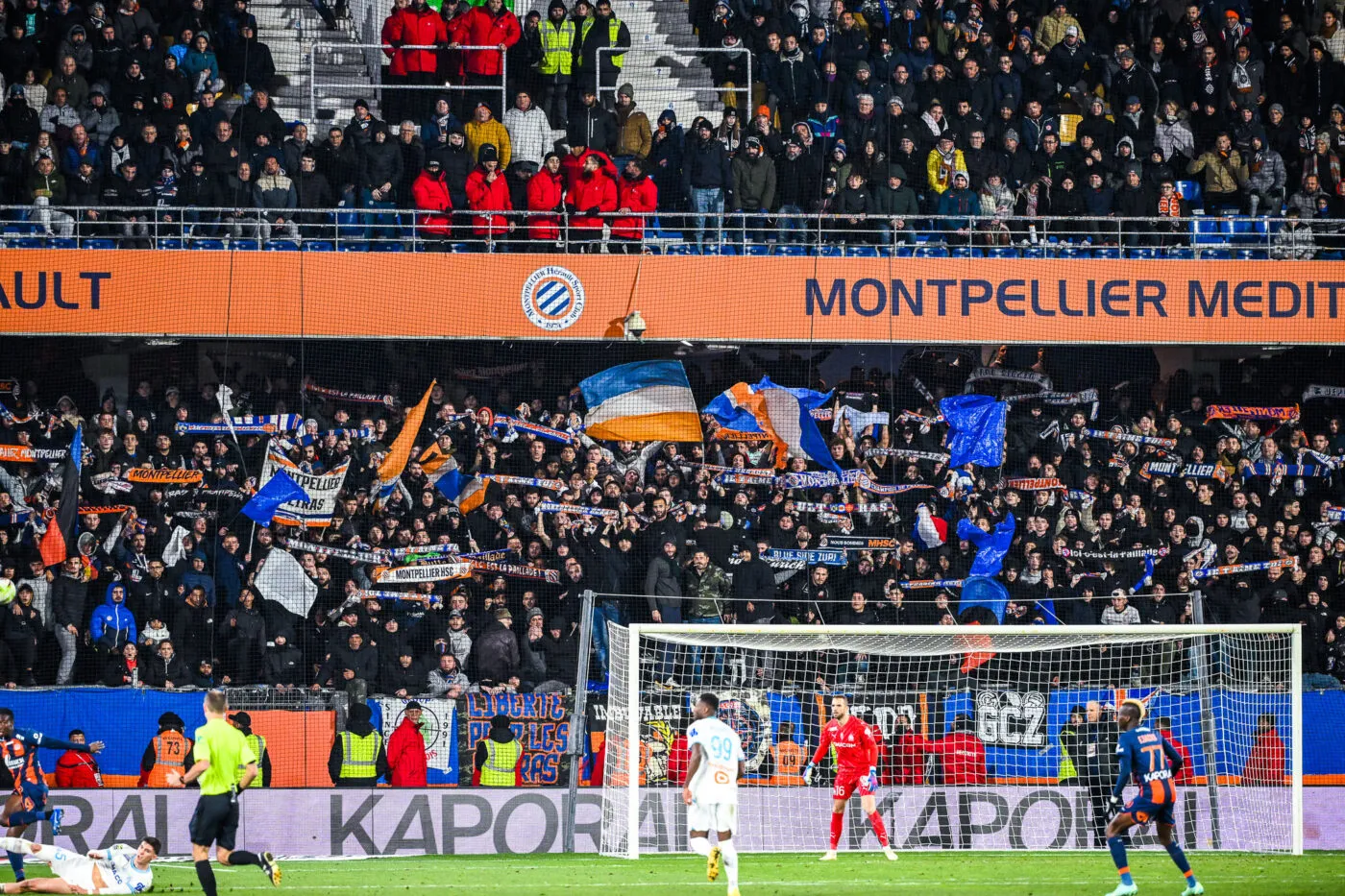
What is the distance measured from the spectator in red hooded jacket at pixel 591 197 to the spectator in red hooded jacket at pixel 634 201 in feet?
0.51

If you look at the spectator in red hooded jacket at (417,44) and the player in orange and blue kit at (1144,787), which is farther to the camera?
the spectator in red hooded jacket at (417,44)

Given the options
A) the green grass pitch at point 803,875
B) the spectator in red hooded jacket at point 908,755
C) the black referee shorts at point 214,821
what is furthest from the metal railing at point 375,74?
the black referee shorts at point 214,821

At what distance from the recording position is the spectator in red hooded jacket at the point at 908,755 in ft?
56.1

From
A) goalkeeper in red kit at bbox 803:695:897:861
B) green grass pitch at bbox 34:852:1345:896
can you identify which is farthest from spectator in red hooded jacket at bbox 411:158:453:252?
goalkeeper in red kit at bbox 803:695:897:861

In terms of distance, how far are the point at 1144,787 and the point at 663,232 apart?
416 inches

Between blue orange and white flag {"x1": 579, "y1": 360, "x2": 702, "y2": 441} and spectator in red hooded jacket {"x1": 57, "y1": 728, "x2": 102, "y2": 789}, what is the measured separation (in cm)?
674

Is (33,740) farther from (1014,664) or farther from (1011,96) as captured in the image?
(1011,96)

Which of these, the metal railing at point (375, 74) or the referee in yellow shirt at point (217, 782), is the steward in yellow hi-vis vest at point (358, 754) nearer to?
the referee in yellow shirt at point (217, 782)

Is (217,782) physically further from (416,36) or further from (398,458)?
(416,36)

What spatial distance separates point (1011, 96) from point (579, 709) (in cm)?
967

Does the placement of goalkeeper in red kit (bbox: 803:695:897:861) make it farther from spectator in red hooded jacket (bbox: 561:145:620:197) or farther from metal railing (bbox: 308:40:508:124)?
metal railing (bbox: 308:40:508:124)

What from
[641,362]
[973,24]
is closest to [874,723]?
[641,362]

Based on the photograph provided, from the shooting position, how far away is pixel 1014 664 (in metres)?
18.4

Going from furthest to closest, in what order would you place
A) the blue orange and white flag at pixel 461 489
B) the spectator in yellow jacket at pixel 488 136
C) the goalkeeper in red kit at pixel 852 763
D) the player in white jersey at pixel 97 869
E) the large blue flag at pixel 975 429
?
the spectator in yellow jacket at pixel 488 136, the large blue flag at pixel 975 429, the blue orange and white flag at pixel 461 489, the goalkeeper in red kit at pixel 852 763, the player in white jersey at pixel 97 869
